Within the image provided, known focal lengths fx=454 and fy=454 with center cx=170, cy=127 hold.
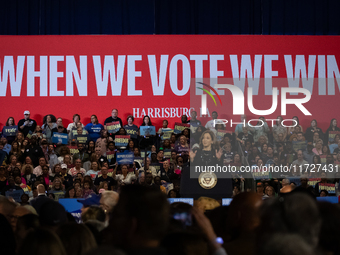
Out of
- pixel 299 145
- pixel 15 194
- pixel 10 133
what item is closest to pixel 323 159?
pixel 299 145

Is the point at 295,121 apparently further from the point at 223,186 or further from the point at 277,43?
the point at 223,186

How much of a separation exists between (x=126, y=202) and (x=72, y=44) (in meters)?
13.9

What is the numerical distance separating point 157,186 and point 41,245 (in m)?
6.45

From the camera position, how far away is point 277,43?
14.9 meters

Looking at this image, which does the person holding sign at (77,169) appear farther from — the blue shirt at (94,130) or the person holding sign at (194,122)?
the person holding sign at (194,122)

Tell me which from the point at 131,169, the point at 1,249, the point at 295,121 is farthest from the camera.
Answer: the point at 295,121

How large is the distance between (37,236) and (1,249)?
1.05 feet

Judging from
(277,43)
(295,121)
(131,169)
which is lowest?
(131,169)
